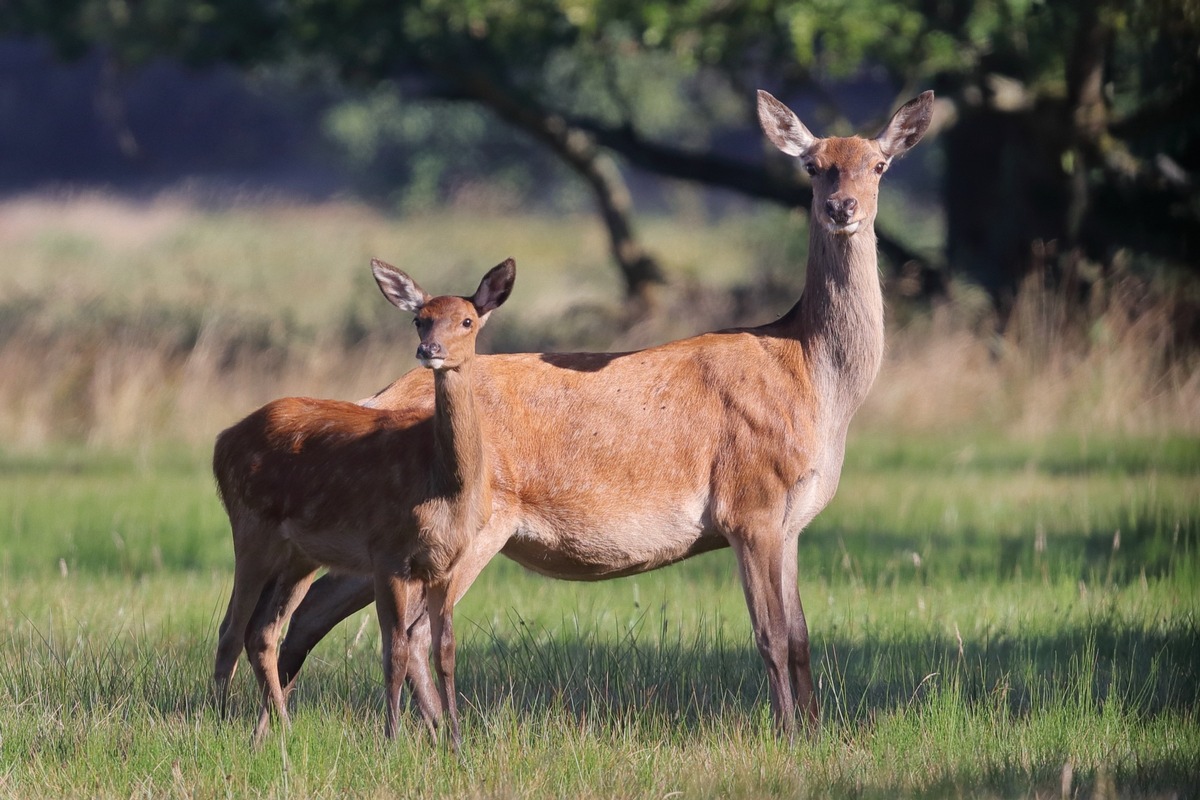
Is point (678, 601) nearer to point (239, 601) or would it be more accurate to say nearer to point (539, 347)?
point (239, 601)

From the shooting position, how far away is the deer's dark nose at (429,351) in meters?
5.48

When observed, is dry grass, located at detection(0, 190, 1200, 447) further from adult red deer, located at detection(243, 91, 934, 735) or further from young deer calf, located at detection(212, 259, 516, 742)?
young deer calf, located at detection(212, 259, 516, 742)

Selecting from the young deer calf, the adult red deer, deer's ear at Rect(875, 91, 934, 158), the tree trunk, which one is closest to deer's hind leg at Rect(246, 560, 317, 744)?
the young deer calf

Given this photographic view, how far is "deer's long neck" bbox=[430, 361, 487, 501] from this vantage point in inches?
227

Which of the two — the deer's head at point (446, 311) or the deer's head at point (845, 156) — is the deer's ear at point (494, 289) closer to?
the deer's head at point (446, 311)

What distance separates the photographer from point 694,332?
1684 cm

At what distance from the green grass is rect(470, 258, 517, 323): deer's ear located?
137 cm

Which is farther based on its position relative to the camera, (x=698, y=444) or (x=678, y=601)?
(x=678, y=601)

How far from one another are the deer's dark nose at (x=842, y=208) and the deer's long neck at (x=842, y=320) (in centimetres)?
30

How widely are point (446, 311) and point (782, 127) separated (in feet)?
6.58

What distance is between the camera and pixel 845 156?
659 cm

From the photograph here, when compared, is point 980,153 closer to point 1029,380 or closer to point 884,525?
point 1029,380

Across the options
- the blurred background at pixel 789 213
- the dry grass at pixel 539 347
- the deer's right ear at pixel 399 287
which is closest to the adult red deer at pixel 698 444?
the deer's right ear at pixel 399 287

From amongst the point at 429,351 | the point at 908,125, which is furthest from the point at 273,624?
the point at 908,125
